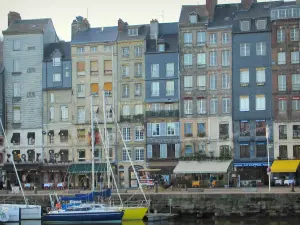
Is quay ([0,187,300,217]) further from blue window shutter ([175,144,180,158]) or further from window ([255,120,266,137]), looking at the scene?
blue window shutter ([175,144,180,158])

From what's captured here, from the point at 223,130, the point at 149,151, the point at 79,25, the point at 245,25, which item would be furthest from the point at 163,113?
the point at 79,25

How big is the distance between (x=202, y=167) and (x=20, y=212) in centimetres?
1959

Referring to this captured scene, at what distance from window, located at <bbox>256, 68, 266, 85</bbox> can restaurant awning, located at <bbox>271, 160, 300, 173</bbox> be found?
24.1 feet

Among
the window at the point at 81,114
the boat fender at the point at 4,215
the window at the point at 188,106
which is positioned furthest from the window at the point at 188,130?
the boat fender at the point at 4,215

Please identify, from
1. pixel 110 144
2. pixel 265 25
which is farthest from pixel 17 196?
pixel 265 25

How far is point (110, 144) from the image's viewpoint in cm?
7306

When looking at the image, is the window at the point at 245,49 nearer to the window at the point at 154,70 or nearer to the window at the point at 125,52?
the window at the point at 154,70

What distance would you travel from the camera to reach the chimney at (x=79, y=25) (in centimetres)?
7669

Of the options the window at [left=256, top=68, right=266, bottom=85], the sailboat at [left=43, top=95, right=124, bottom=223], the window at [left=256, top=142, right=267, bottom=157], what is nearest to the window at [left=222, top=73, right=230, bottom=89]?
the window at [left=256, top=68, right=266, bottom=85]

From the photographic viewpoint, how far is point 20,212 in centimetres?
5409

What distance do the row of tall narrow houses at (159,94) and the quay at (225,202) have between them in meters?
11.6

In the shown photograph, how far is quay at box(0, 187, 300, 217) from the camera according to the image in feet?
176

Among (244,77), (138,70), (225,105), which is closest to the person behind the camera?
(244,77)

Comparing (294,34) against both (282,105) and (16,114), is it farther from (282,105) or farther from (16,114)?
(16,114)
